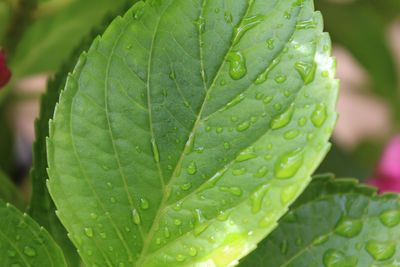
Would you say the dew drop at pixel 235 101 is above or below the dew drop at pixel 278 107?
above

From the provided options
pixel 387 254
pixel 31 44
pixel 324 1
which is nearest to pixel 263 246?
pixel 387 254

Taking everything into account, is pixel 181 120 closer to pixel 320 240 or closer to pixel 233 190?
pixel 233 190

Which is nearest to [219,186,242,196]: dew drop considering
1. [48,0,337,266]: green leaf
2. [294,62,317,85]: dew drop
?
[48,0,337,266]: green leaf

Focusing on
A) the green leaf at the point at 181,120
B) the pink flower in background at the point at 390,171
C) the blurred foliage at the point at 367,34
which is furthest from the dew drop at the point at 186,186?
the blurred foliage at the point at 367,34

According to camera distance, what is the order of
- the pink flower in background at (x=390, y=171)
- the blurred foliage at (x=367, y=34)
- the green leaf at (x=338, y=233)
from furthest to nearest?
the blurred foliage at (x=367, y=34) < the pink flower in background at (x=390, y=171) < the green leaf at (x=338, y=233)

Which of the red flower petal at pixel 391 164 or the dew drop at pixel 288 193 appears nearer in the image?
the dew drop at pixel 288 193

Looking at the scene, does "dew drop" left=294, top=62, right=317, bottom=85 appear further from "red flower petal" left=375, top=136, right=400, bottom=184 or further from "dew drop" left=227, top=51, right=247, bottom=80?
"red flower petal" left=375, top=136, right=400, bottom=184

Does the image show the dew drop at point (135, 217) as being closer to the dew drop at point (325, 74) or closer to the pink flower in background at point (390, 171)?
the dew drop at point (325, 74)
